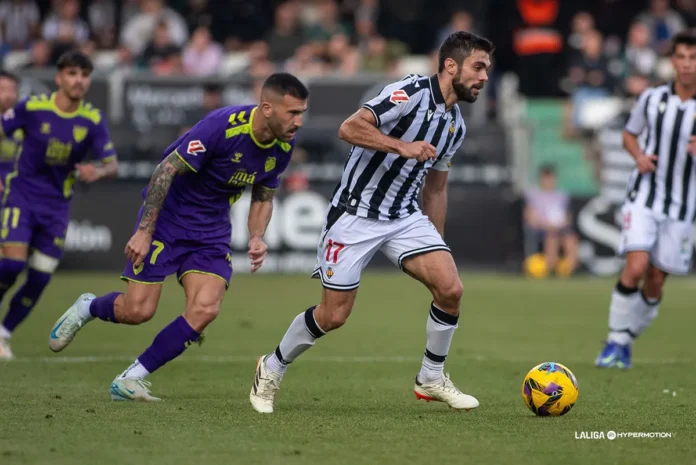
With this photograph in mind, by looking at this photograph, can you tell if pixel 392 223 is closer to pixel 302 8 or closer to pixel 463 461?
pixel 463 461

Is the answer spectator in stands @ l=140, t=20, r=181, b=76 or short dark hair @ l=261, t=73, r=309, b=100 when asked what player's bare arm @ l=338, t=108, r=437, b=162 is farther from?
spectator in stands @ l=140, t=20, r=181, b=76

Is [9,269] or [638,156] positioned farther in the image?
[9,269]

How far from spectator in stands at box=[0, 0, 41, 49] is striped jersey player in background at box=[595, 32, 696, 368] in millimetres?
15975

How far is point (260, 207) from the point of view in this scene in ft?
27.5

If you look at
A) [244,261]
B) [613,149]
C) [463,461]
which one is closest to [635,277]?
[463,461]

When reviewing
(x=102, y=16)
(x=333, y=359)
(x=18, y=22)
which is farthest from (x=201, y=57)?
(x=333, y=359)

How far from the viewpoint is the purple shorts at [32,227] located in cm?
1071

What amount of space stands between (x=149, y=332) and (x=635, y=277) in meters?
5.21

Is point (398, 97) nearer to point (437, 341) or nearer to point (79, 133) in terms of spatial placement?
point (437, 341)

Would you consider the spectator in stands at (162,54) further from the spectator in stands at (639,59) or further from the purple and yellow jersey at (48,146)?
the purple and yellow jersey at (48,146)

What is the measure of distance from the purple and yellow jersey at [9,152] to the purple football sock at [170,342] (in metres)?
3.67

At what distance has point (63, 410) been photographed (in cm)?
753

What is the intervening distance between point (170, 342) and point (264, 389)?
0.73 m

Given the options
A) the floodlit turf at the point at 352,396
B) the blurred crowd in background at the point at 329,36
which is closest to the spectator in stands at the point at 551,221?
the blurred crowd in background at the point at 329,36
